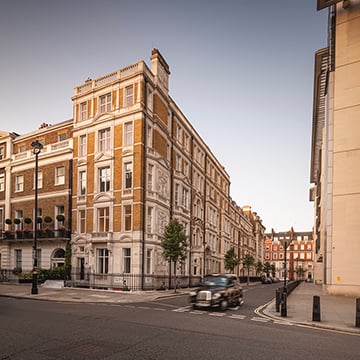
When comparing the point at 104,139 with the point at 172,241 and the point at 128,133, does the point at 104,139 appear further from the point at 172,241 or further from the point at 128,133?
the point at 172,241

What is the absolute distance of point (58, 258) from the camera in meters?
33.6

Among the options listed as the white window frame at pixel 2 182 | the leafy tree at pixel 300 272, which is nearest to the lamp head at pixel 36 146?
the white window frame at pixel 2 182

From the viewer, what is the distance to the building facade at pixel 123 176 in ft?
96.3

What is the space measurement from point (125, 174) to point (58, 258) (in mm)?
10527

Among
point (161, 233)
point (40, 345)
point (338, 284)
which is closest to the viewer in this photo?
point (40, 345)

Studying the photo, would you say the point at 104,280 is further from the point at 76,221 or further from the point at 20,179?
the point at 20,179

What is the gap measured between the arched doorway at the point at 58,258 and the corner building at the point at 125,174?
232 cm

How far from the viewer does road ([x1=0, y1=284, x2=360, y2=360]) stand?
26.0 ft

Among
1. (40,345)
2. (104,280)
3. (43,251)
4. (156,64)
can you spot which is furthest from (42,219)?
(40,345)

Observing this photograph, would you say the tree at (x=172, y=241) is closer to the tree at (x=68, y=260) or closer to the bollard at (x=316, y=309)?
the tree at (x=68, y=260)

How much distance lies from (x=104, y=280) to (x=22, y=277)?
863 centimetres

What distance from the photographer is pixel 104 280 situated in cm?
2945

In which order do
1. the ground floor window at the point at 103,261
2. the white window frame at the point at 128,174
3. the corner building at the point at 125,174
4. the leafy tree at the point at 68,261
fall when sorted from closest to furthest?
the corner building at the point at 125,174 → the white window frame at the point at 128,174 → the ground floor window at the point at 103,261 → the leafy tree at the point at 68,261

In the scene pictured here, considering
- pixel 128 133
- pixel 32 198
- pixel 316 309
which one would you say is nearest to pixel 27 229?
pixel 32 198
